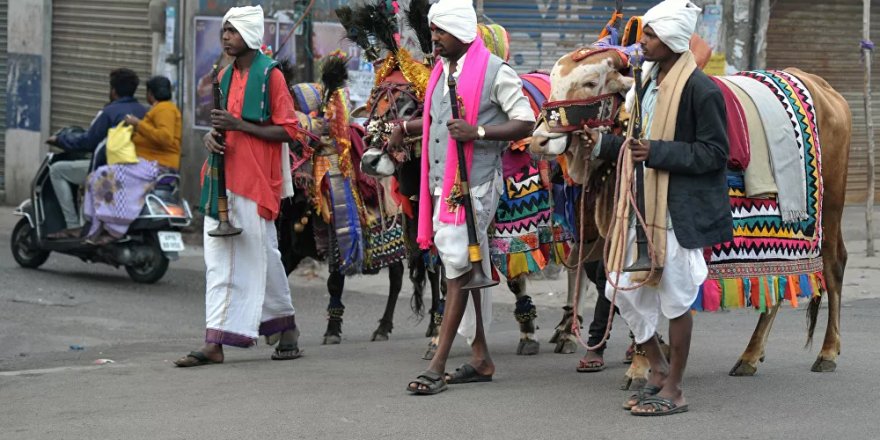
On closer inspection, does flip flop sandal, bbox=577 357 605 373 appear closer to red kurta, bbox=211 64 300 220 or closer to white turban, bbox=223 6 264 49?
red kurta, bbox=211 64 300 220

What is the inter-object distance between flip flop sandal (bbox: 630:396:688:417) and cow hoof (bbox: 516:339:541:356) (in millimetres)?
2612

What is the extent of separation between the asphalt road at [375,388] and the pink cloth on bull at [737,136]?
1228mm

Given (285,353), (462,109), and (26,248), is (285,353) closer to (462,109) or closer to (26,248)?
(462,109)

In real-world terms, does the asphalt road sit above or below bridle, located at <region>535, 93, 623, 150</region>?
below

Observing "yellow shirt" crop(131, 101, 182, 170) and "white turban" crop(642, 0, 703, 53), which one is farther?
"yellow shirt" crop(131, 101, 182, 170)

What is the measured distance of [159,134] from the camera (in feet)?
42.7

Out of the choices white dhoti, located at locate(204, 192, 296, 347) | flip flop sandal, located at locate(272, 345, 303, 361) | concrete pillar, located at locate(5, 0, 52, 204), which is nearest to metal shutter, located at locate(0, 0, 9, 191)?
concrete pillar, located at locate(5, 0, 52, 204)

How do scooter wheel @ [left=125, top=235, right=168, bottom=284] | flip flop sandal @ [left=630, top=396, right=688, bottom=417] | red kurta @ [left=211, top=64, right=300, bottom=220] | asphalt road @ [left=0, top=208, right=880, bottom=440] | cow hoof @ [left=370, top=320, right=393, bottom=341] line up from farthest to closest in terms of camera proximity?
scooter wheel @ [left=125, top=235, right=168, bottom=284], cow hoof @ [left=370, top=320, right=393, bottom=341], red kurta @ [left=211, top=64, right=300, bottom=220], flip flop sandal @ [left=630, top=396, right=688, bottom=417], asphalt road @ [left=0, top=208, right=880, bottom=440]

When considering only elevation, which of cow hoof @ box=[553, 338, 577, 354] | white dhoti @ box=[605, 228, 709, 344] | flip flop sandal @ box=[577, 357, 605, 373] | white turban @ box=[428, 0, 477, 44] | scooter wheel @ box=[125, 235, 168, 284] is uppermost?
white turban @ box=[428, 0, 477, 44]

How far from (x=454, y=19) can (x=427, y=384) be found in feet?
6.43

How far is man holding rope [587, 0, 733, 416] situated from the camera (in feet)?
20.8

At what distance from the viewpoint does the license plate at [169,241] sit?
12844mm

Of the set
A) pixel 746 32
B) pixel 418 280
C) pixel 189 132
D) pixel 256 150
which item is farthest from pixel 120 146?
pixel 746 32

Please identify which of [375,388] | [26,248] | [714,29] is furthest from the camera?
[714,29]
